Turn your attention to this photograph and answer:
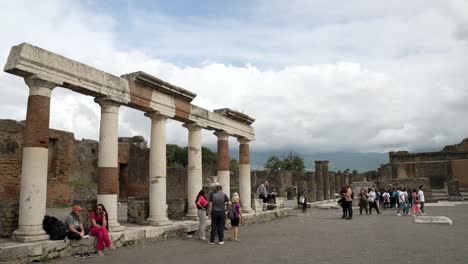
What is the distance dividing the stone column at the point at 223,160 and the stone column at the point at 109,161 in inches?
A: 253

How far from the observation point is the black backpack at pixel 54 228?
9250mm

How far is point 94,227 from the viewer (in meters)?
10.0

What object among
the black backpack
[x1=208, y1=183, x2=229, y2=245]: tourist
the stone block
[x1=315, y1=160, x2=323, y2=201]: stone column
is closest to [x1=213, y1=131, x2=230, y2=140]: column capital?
[x1=208, y1=183, x2=229, y2=245]: tourist

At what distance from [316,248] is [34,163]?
7196 mm

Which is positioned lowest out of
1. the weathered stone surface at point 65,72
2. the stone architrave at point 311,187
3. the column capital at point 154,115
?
the stone architrave at point 311,187

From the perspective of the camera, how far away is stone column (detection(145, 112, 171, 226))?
12882 mm

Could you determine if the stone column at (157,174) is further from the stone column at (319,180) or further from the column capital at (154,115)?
the stone column at (319,180)

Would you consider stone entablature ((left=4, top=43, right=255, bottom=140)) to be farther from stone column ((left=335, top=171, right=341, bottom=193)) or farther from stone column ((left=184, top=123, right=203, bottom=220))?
stone column ((left=335, top=171, right=341, bottom=193))

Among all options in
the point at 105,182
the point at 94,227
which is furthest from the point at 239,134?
the point at 94,227

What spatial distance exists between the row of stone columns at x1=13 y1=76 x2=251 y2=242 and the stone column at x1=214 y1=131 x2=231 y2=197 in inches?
1.7

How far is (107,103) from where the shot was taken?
37.7 feet

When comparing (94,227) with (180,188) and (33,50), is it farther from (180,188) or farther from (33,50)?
(180,188)

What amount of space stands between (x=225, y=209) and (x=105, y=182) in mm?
3600

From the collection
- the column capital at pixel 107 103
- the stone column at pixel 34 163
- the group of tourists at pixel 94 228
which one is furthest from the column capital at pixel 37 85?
the group of tourists at pixel 94 228
